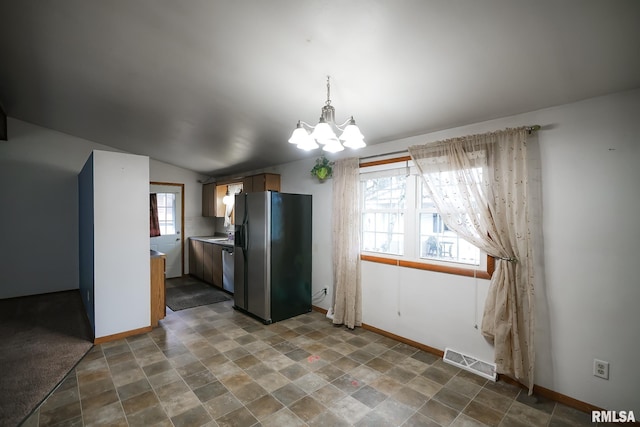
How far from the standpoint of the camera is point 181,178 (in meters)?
Answer: 6.45

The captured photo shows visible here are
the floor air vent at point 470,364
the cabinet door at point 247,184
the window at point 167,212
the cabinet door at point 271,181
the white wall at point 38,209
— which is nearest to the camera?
the floor air vent at point 470,364

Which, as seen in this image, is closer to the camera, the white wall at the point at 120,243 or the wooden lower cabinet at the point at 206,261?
the white wall at the point at 120,243

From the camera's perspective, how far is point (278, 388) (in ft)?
7.79

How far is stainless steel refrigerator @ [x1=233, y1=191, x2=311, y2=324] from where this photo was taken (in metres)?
3.80

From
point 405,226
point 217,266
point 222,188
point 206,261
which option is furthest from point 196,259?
point 405,226

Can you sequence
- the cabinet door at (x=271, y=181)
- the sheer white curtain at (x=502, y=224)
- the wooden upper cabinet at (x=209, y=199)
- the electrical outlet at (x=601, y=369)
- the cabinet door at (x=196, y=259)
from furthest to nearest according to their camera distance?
the wooden upper cabinet at (x=209, y=199) < the cabinet door at (x=196, y=259) < the cabinet door at (x=271, y=181) < the sheer white curtain at (x=502, y=224) < the electrical outlet at (x=601, y=369)

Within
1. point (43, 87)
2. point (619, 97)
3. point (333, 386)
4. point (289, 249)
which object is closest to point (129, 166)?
point (43, 87)

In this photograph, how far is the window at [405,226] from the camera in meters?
2.94

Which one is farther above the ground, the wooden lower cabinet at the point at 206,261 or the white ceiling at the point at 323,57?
the white ceiling at the point at 323,57

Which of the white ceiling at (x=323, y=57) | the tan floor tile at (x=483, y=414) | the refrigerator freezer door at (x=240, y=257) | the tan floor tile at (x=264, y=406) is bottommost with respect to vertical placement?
the tan floor tile at (x=483, y=414)

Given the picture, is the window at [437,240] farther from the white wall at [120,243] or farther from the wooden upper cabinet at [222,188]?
the white wall at [120,243]

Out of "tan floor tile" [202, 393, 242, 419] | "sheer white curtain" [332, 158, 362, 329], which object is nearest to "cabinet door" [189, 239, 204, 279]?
"sheer white curtain" [332, 158, 362, 329]

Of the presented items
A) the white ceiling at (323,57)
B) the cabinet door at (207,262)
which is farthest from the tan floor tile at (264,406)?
the cabinet door at (207,262)

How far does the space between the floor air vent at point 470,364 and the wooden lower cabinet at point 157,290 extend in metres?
3.54
